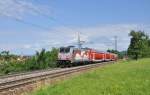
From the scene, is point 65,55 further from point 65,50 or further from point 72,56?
point 72,56

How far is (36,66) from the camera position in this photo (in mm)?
53094

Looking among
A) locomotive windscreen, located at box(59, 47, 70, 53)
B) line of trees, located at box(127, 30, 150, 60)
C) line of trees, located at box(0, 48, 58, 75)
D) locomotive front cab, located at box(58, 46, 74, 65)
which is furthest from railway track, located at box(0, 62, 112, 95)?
line of trees, located at box(127, 30, 150, 60)

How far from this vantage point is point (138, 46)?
422 ft

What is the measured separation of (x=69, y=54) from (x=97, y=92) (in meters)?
36.0

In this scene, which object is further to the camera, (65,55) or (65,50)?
(65,50)

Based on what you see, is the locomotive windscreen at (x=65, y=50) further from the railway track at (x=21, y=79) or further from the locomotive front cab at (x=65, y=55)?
the railway track at (x=21, y=79)

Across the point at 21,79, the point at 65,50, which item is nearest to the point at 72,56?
the point at 65,50

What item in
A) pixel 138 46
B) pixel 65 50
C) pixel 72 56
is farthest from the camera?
pixel 138 46

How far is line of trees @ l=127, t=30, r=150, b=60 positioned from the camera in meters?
128

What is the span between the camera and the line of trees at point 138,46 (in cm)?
12825

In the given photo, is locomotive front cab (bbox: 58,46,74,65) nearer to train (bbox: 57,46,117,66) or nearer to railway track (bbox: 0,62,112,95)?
train (bbox: 57,46,117,66)

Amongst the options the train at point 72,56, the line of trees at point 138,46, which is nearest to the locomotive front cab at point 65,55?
the train at point 72,56

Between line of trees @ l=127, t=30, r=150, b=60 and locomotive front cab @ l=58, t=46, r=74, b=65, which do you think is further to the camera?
line of trees @ l=127, t=30, r=150, b=60

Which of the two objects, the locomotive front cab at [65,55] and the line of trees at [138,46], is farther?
the line of trees at [138,46]
